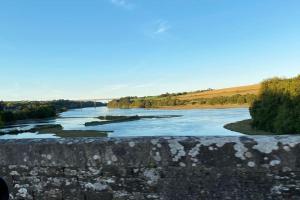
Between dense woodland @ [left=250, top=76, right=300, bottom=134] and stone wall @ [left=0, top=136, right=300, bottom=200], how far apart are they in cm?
5314

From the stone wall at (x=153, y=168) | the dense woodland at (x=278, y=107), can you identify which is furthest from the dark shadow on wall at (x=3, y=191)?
the dense woodland at (x=278, y=107)

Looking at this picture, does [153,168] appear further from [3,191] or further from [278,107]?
[278,107]

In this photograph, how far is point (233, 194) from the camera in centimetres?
334

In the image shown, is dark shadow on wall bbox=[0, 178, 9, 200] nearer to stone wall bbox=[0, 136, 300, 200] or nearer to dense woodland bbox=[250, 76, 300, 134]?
stone wall bbox=[0, 136, 300, 200]

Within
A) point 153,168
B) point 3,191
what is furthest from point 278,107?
point 3,191

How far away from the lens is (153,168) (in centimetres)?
361

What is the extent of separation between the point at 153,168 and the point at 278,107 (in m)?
63.6

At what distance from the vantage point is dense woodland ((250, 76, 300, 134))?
56.1 meters

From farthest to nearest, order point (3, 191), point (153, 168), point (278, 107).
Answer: point (278, 107) < point (3, 191) < point (153, 168)

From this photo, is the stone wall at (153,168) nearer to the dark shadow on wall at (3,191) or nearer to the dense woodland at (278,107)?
the dark shadow on wall at (3,191)

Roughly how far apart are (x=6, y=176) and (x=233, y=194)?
96.1 inches

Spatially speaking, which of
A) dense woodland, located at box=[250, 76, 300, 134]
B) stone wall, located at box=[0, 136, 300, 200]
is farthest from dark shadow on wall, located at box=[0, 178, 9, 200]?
dense woodland, located at box=[250, 76, 300, 134]

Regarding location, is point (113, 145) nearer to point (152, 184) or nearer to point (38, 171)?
point (152, 184)

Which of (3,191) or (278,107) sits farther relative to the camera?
(278,107)
